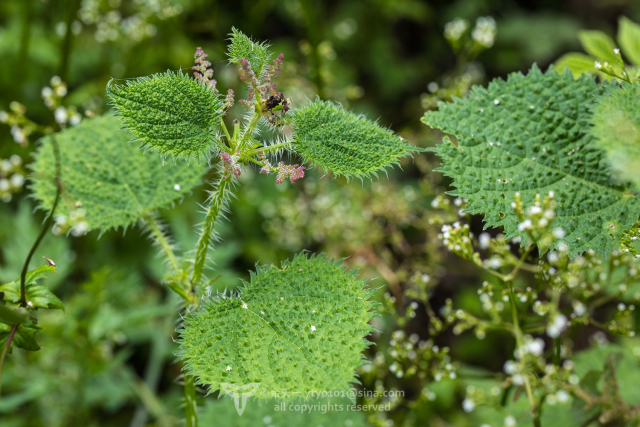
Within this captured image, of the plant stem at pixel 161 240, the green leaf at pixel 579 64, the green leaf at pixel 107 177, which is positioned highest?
the green leaf at pixel 579 64

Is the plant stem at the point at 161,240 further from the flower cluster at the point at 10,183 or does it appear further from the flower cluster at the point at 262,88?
the flower cluster at the point at 10,183

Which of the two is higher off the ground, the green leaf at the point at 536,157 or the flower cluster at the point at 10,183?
the green leaf at the point at 536,157

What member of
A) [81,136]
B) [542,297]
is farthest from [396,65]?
[81,136]

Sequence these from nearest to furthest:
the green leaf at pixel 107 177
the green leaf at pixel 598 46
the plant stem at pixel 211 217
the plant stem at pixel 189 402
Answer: the plant stem at pixel 211 217 → the plant stem at pixel 189 402 → the green leaf at pixel 107 177 → the green leaf at pixel 598 46

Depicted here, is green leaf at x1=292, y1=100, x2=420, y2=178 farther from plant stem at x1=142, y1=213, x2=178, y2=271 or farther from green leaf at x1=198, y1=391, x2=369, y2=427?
green leaf at x1=198, y1=391, x2=369, y2=427

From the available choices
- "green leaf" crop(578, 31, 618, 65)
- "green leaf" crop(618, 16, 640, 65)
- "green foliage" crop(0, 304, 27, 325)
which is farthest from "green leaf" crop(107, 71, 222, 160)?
"green leaf" crop(618, 16, 640, 65)

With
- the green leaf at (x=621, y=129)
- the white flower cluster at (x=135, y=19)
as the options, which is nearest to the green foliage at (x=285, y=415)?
the green leaf at (x=621, y=129)

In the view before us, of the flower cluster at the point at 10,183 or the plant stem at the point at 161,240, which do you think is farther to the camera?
the flower cluster at the point at 10,183

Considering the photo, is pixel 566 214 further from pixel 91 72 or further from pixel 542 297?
pixel 91 72
